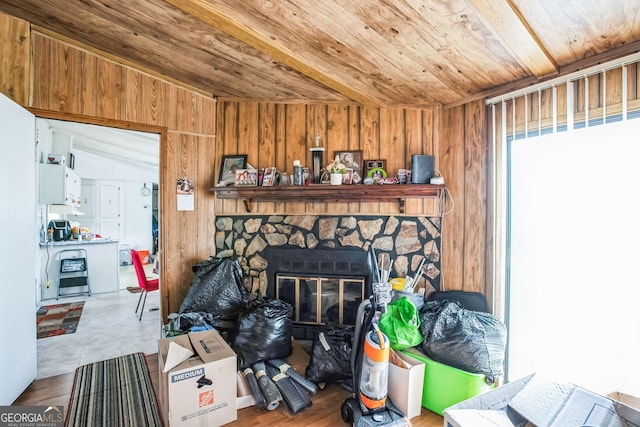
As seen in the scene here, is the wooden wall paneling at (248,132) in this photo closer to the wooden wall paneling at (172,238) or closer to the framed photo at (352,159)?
the wooden wall paneling at (172,238)

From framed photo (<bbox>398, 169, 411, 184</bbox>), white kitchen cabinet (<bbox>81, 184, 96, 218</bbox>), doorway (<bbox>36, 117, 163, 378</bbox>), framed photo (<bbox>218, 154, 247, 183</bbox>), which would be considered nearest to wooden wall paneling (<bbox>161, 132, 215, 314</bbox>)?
framed photo (<bbox>218, 154, 247, 183</bbox>)

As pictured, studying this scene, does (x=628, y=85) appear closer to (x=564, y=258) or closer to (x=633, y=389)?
(x=564, y=258)

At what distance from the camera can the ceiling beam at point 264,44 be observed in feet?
5.65

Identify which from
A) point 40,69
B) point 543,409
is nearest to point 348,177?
point 543,409

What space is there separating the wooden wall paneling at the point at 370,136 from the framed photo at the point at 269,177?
2.75ft

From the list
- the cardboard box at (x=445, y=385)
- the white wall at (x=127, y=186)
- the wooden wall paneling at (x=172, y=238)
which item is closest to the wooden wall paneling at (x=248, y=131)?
the wooden wall paneling at (x=172, y=238)

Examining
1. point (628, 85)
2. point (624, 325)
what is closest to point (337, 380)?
point (624, 325)

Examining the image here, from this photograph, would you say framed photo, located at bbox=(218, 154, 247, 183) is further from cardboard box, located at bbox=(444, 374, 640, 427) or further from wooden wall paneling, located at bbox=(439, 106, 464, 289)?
cardboard box, located at bbox=(444, 374, 640, 427)

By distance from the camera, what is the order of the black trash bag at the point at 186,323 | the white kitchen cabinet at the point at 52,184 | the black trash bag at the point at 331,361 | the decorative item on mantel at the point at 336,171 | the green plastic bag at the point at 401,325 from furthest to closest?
the white kitchen cabinet at the point at 52,184
the decorative item on mantel at the point at 336,171
the black trash bag at the point at 186,323
the black trash bag at the point at 331,361
the green plastic bag at the point at 401,325

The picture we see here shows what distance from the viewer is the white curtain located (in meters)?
1.75

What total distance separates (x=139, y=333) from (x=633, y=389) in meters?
3.95

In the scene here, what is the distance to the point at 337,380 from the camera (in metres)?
2.21

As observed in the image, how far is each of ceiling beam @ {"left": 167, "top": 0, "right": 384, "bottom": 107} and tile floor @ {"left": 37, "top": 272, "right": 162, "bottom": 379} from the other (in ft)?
8.34

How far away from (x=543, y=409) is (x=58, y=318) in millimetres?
4703
